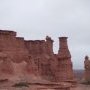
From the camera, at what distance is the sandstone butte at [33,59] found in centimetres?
4541

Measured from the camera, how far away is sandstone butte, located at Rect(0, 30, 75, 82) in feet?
149

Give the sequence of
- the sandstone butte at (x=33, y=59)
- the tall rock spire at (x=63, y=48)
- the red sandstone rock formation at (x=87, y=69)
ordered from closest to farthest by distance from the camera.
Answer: the sandstone butte at (x=33, y=59) < the tall rock spire at (x=63, y=48) < the red sandstone rock formation at (x=87, y=69)

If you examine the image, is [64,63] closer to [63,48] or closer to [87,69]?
[63,48]

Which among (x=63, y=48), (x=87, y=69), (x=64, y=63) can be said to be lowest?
(x=87, y=69)

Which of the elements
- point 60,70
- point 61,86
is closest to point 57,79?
point 60,70

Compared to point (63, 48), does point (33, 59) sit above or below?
below

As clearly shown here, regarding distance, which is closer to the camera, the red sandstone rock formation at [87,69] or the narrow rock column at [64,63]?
the narrow rock column at [64,63]

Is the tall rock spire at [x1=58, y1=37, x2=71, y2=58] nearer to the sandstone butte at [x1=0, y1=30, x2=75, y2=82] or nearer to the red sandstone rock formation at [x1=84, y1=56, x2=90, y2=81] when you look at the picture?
the sandstone butte at [x1=0, y1=30, x2=75, y2=82]

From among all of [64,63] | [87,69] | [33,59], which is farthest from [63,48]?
[87,69]

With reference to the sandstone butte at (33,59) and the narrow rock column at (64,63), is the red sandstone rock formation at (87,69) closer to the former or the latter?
the sandstone butte at (33,59)

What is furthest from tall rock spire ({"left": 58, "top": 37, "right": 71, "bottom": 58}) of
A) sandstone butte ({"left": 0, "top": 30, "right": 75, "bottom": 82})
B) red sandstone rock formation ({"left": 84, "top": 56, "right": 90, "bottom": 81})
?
red sandstone rock formation ({"left": 84, "top": 56, "right": 90, "bottom": 81})

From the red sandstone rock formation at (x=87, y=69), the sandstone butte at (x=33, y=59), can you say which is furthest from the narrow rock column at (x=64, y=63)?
the red sandstone rock formation at (x=87, y=69)

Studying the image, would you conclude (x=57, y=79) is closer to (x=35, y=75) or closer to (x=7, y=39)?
(x=35, y=75)

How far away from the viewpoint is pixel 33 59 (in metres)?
48.5
